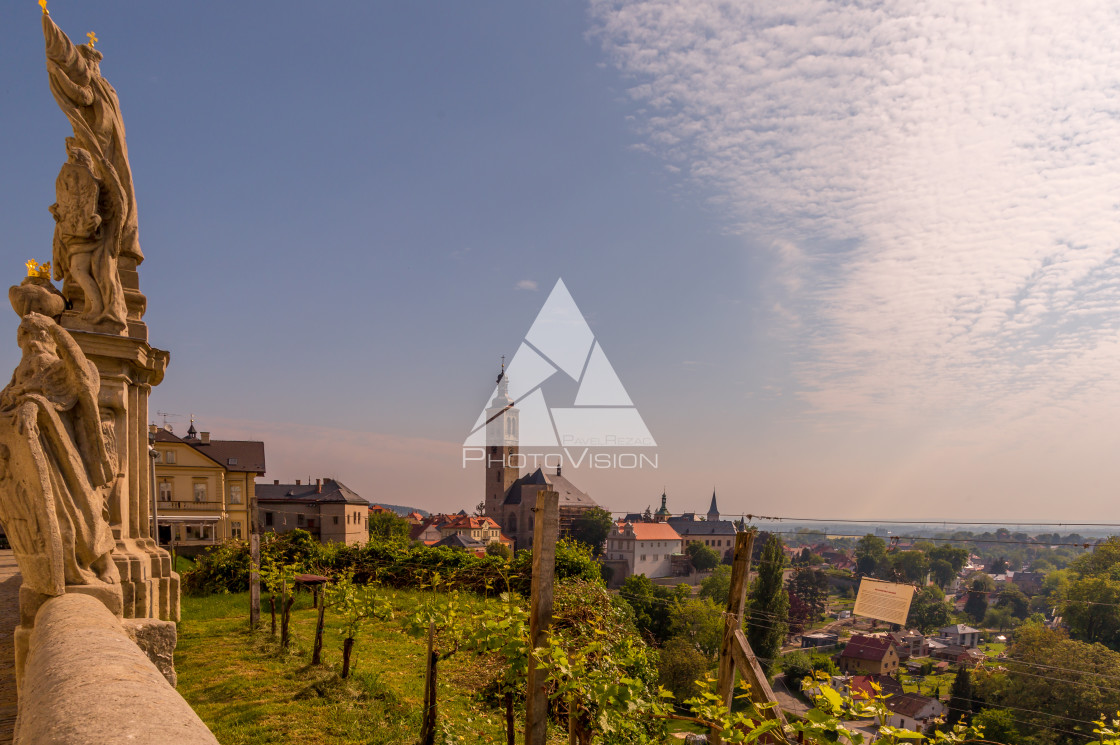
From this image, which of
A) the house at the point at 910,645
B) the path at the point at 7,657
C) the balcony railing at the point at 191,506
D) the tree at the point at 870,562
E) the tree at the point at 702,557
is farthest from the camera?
the tree at the point at 702,557

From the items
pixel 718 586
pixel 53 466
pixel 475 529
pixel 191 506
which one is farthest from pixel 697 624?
pixel 53 466

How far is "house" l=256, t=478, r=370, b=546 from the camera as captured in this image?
41.5 meters

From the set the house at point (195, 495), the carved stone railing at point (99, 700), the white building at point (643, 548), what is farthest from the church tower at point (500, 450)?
the carved stone railing at point (99, 700)

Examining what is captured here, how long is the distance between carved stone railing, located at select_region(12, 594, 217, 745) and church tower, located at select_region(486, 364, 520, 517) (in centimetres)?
8580

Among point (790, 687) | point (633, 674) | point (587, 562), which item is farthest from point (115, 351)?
point (790, 687)

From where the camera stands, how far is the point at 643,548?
89.8 m

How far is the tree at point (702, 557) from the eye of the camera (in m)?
90.5

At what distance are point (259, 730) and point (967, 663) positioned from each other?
45533 millimetres

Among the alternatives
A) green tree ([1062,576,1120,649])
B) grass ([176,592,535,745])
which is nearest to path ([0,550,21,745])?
grass ([176,592,535,745])

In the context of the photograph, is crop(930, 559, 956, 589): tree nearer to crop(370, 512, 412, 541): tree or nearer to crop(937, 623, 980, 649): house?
crop(937, 623, 980, 649): house

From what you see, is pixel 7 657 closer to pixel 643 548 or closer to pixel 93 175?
pixel 93 175

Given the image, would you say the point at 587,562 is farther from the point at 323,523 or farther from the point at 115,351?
the point at 323,523

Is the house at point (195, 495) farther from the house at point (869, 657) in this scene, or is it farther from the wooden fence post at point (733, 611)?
the house at point (869, 657)

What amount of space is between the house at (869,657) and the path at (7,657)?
59.0 meters
